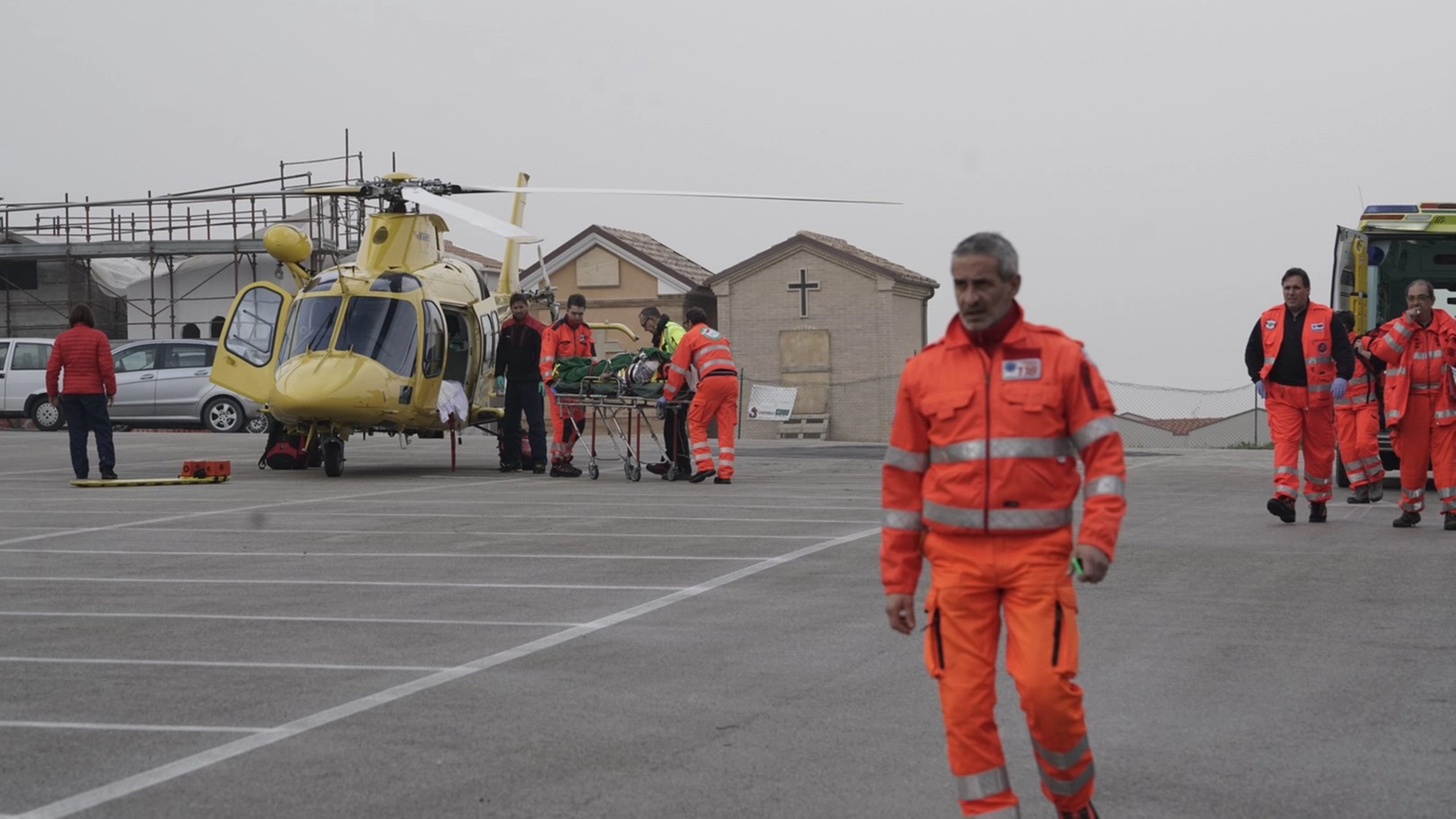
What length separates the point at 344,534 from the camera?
12914mm

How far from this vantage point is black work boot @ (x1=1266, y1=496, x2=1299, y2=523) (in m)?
13.4

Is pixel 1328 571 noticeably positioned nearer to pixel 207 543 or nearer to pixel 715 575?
pixel 715 575

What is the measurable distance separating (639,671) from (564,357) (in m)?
11.7

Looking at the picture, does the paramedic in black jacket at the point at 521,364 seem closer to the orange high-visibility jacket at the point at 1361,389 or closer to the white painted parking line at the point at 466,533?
the white painted parking line at the point at 466,533

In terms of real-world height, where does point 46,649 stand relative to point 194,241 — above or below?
below

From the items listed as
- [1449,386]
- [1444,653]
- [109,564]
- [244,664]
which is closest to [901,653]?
[1444,653]

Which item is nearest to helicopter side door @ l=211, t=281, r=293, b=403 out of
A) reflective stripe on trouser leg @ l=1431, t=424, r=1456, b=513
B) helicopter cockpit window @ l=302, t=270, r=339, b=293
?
helicopter cockpit window @ l=302, t=270, r=339, b=293

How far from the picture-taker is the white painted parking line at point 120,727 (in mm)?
6273

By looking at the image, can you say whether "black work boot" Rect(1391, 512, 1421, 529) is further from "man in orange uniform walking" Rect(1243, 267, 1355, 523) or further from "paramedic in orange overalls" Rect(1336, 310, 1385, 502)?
"paramedic in orange overalls" Rect(1336, 310, 1385, 502)

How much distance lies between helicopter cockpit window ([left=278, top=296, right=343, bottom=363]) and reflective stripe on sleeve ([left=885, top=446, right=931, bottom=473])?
14885 mm

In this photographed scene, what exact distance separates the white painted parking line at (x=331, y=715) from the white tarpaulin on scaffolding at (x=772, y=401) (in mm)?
30105

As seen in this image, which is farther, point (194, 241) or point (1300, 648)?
point (194, 241)

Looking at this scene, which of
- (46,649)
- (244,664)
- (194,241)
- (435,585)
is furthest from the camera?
(194,241)

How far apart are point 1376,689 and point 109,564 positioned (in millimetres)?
8193
